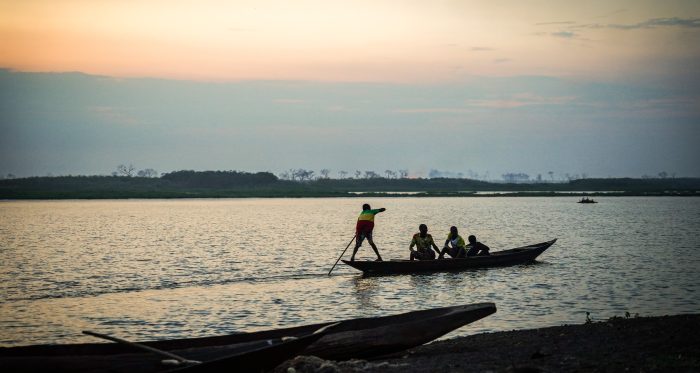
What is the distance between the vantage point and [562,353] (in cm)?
1086

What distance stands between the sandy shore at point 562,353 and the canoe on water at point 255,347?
31 cm

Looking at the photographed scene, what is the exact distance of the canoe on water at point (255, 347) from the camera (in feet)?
31.7

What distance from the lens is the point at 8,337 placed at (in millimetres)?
15453

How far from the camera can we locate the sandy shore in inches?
387

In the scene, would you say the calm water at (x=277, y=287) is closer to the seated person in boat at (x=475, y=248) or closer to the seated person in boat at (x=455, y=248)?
the seated person in boat at (x=475, y=248)

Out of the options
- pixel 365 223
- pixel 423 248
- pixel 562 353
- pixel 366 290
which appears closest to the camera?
pixel 562 353

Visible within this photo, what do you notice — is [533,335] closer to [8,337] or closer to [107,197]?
[8,337]

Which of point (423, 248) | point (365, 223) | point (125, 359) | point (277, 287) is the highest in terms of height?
point (365, 223)

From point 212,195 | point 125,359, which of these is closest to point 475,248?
point 125,359

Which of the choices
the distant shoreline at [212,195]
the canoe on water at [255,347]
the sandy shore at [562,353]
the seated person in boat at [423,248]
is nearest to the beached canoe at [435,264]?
the seated person in boat at [423,248]

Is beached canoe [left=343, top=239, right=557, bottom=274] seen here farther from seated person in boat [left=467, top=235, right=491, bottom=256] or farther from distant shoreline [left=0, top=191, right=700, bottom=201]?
distant shoreline [left=0, top=191, right=700, bottom=201]

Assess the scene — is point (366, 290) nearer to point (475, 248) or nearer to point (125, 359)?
point (475, 248)

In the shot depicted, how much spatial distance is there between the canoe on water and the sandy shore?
0.31 meters

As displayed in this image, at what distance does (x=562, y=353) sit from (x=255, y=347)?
4604 mm
